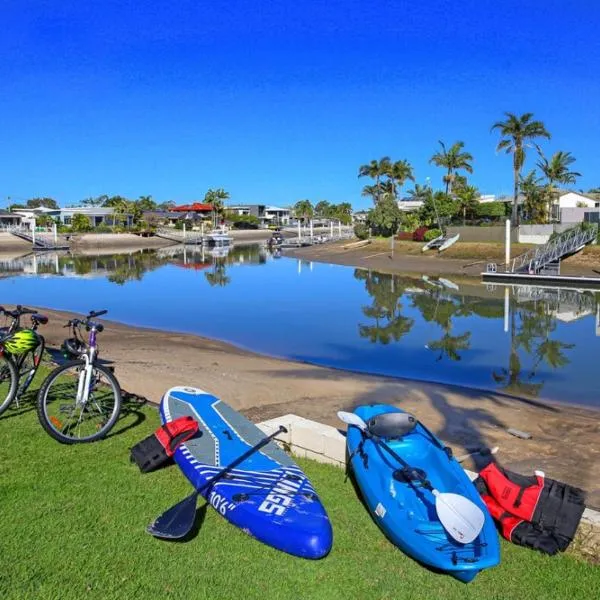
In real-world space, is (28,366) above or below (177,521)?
above

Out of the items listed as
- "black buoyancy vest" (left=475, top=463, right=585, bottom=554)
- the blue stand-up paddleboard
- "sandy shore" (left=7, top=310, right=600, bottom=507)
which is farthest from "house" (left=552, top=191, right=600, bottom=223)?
the blue stand-up paddleboard

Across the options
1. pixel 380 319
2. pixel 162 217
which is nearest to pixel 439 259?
pixel 380 319

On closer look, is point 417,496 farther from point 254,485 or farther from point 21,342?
point 21,342

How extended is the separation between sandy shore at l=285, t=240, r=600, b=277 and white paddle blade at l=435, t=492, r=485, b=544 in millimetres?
33830

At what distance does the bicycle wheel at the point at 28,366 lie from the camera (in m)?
7.00

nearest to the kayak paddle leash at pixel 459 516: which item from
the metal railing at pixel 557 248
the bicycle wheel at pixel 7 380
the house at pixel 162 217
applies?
the bicycle wheel at pixel 7 380

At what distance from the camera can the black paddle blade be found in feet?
13.3

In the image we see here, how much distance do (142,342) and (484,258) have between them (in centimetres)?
3338

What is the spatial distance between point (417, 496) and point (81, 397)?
3696mm

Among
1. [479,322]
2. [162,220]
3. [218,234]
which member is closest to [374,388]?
[479,322]

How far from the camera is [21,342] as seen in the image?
22.2 ft

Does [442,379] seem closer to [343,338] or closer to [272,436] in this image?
[343,338]

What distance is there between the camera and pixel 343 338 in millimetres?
17953

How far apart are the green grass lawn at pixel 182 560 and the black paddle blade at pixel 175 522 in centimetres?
9
